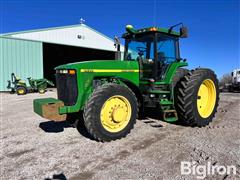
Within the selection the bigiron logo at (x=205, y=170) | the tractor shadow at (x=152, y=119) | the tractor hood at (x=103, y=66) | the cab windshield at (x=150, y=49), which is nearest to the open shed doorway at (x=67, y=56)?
the tractor shadow at (x=152, y=119)

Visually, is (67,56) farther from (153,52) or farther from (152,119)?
(153,52)

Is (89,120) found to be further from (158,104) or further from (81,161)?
(158,104)

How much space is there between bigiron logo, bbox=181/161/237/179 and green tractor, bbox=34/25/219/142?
157cm

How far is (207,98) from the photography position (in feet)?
19.6

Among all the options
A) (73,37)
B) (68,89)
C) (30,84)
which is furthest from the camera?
(73,37)

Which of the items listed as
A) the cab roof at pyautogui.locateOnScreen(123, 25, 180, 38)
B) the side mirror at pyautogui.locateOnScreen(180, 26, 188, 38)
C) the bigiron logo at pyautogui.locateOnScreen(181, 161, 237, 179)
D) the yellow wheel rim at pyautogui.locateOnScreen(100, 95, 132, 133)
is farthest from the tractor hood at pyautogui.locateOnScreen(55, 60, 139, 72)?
the bigiron logo at pyautogui.locateOnScreen(181, 161, 237, 179)

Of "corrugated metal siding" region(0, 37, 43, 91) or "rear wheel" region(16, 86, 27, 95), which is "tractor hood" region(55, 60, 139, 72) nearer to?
"rear wheel" region(16, 86, 27, 95)

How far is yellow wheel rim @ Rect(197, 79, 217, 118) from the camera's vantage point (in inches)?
227

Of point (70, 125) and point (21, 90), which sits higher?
point (21, 90)

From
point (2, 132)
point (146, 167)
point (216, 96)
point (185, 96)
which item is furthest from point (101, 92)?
point (216, 96)

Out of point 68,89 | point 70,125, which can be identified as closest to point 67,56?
point 70,125

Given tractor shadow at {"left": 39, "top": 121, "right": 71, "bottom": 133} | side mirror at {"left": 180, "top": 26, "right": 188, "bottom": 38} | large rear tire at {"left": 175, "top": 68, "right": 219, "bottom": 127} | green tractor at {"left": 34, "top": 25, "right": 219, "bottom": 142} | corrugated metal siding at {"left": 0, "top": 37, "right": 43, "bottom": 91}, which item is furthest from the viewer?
corrugated metal siding at {"left": 0, "top": 37, "right": 43, "bottom": 91}

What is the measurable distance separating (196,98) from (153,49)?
1586mm

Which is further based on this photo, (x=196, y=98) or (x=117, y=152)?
(x=196, y=98)
